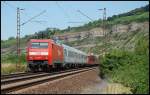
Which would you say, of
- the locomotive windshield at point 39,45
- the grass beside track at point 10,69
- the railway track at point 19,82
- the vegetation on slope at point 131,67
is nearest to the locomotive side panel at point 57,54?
the locomotive windshield at point 39,45

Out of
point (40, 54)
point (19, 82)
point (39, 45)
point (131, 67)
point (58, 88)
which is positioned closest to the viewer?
point (58, 88)

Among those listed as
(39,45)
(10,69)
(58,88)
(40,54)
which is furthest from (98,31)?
(58,88)

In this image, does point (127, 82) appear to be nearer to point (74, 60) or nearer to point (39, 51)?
point (39, 51)

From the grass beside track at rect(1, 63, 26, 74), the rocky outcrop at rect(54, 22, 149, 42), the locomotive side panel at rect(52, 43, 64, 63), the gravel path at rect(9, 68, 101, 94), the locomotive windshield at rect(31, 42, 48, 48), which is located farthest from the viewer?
the rocky outcrop at rect(54, 22, 149, 42)

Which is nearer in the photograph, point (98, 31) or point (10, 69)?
point (10, 69)

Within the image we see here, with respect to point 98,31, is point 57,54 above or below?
below

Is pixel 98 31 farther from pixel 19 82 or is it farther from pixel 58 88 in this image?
pixel 58 88

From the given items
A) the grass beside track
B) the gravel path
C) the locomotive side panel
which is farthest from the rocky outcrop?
the gravel path

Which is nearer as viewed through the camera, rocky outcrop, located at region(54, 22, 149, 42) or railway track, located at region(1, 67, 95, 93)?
railway track, located at region(1, 67, 95, 93)

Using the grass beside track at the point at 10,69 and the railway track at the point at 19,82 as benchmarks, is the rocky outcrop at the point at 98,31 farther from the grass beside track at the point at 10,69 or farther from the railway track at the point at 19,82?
the railway track at the point at 19,82

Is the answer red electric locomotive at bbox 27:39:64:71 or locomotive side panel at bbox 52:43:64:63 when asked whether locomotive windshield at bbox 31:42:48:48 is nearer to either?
red electric locomotive at bbox 27:39:64:71

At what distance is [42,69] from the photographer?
4453 centimetres

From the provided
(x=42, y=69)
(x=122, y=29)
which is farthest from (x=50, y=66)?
(x=122, y=29)

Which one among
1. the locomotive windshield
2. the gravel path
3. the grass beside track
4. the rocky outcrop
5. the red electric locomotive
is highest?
the rocky outcrop
